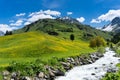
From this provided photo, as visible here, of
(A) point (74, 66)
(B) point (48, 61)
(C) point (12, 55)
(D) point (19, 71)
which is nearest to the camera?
(D) point (19, 71)

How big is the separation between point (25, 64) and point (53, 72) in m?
5.38

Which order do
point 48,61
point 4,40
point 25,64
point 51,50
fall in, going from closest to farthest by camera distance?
point 25,64, point 48,61, point 51,50, point 4,40

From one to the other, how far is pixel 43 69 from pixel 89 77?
794 cm

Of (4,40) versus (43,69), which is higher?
(4,40)

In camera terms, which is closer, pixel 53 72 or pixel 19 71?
pixel 19 71

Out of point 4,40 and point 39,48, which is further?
point 4,40

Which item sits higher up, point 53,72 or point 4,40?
point 4,40

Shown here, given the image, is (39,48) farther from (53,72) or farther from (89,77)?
(89,77)

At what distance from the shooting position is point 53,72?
47594 millimetres

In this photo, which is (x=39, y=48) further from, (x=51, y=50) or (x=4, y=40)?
(x=4, y=40)

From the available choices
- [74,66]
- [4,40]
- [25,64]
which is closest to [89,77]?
[25,64]

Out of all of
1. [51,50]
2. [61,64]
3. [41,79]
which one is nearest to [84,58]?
[51,50]

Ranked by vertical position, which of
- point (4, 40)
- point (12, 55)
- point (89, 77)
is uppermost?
point (4, 40)

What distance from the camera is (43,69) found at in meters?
46.2
